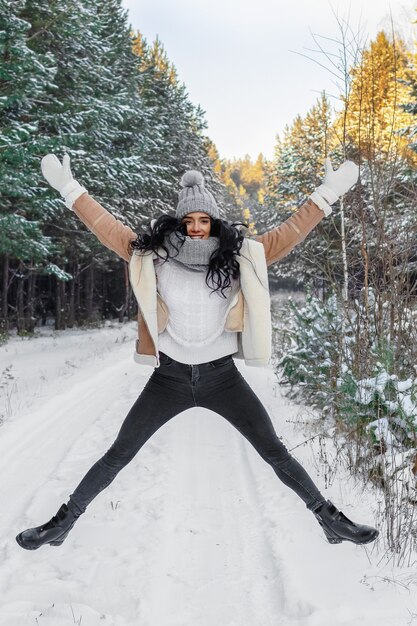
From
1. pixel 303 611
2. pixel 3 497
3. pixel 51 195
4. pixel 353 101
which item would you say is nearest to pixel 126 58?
pixel 51 195

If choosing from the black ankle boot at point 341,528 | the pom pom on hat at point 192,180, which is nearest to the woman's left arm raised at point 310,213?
the pom pom on hat at point 192,180

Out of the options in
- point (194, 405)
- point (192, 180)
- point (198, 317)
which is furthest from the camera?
point (192, 180)

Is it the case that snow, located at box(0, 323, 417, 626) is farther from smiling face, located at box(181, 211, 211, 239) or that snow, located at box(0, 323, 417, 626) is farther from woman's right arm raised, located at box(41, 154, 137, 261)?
smiling face, located at box(181, 211, 211, 239)

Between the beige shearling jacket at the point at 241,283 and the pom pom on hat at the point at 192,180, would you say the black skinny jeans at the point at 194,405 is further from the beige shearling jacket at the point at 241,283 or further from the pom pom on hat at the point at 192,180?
the pom pom on hat at the point at 192,180

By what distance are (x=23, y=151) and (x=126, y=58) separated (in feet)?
43.7

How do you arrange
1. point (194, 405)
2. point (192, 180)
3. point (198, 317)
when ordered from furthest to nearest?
point (192, 180)
point (194, 405)
point (198, 317)

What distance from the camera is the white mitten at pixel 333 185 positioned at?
124 inches

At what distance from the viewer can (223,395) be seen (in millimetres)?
3102

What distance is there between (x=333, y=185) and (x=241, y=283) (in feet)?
2.86

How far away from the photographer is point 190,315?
3.01 metres

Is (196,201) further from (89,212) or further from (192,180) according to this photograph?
(89,212)

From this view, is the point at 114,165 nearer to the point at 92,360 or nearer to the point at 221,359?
the point at 92,360

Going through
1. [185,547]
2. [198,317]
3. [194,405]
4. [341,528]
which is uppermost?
[198,317]

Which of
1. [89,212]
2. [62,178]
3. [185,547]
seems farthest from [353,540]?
[62,178]
